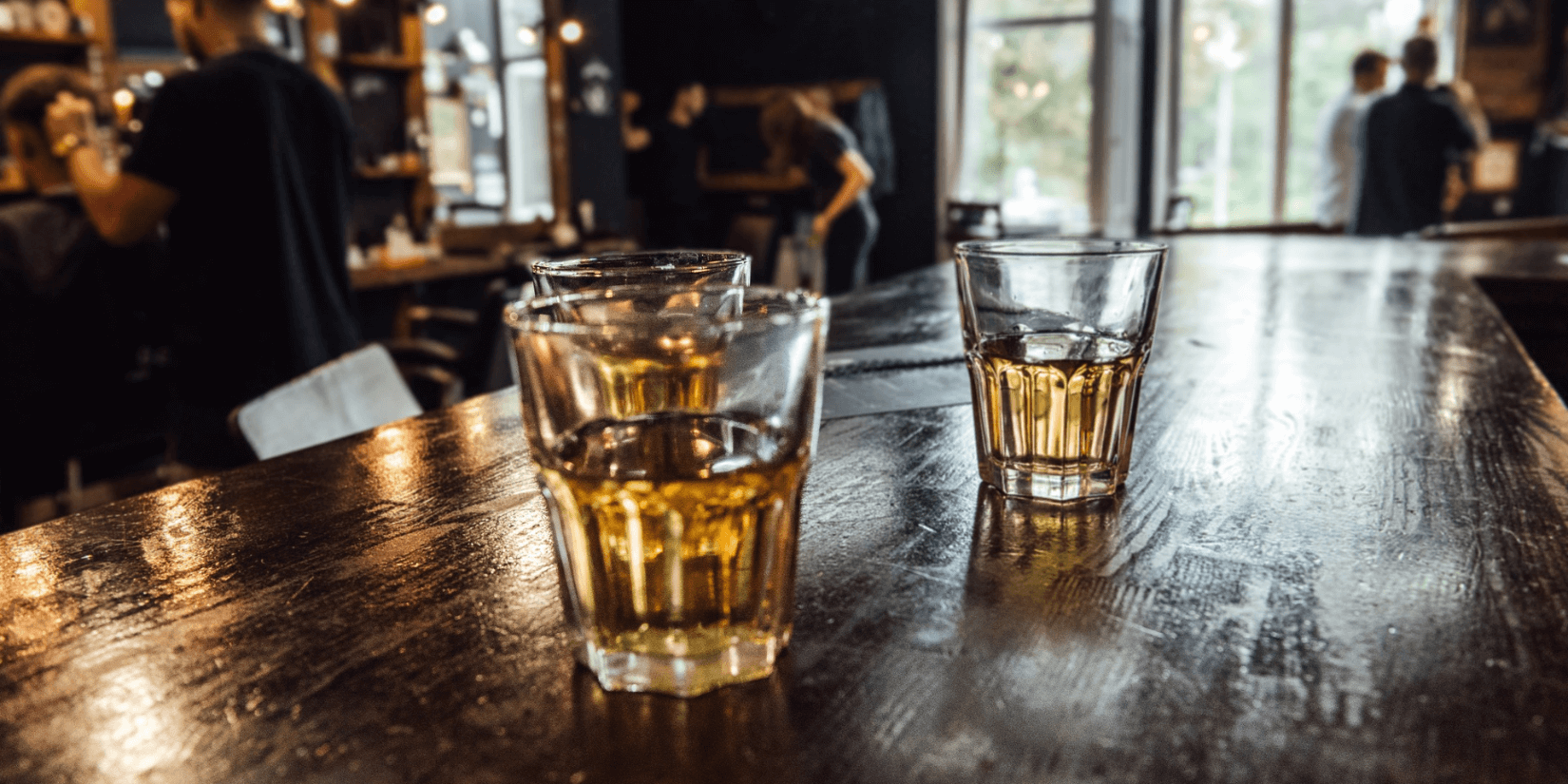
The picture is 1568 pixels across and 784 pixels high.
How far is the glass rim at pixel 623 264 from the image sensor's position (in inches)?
25.2

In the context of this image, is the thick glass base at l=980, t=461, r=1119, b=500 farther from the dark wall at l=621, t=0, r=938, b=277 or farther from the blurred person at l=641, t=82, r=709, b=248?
the blurred person at l=641, t=82, r=709, b=248

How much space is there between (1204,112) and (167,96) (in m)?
7.66

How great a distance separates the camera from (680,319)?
0.43m

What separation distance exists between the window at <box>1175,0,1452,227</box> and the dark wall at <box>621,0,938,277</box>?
2.05 metres

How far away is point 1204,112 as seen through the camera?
8312 mm

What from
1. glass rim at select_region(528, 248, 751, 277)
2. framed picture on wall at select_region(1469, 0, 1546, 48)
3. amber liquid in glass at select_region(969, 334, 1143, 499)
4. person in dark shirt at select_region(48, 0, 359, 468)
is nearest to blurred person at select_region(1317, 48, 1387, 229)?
framed picture on wall at select_region(1469, 0, 1546, 48)

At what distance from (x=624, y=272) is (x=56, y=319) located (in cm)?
327

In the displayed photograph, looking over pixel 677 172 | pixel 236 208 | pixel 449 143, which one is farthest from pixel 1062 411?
pixel 677 172

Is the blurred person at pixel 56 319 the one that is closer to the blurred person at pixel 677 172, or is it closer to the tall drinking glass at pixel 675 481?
the tall drinking glass at pixel 675 481

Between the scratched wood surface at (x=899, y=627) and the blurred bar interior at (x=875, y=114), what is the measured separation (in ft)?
14.9

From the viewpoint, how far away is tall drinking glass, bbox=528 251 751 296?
0.64 metres

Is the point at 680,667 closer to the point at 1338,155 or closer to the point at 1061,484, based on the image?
the point at 1061,484

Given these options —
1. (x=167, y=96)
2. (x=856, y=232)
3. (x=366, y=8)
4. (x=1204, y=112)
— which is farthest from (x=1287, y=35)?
(x=167, y=96)

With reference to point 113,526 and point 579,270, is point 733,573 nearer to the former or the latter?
point 579,270
